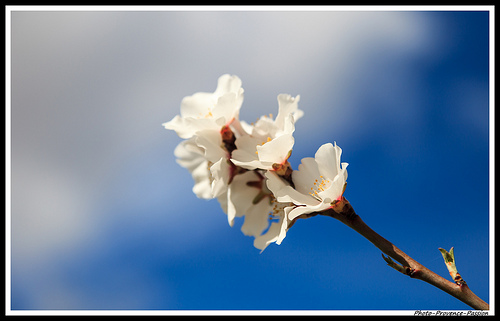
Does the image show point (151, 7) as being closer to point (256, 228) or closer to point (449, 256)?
point (256, 228)

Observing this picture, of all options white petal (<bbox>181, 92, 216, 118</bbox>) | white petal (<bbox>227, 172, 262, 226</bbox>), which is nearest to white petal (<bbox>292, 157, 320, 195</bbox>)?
white petal (<bbox>227, 172, 262, 226</bbox>)

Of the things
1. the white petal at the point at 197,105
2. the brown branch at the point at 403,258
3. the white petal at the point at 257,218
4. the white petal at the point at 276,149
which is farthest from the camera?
the white petal at the point at 197,105

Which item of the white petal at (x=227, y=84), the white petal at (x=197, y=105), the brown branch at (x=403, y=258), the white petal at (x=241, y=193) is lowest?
the brown branch at (x=403, y=258)

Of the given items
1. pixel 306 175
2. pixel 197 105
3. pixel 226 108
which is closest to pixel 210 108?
pixel 197 105

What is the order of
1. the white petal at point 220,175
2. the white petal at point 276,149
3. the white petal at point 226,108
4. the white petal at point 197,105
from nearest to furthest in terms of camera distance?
the white petal at point 276,149, the white petal at point 220,175, the white petal at point 226,108, the white petal at point 197,105

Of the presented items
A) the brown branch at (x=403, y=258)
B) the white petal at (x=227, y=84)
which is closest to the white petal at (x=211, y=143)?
the white petal at (x=227, y=84)

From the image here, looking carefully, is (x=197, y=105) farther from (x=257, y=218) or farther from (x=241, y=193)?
(x=257, y=218)

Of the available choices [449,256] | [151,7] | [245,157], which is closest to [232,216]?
[245,157]

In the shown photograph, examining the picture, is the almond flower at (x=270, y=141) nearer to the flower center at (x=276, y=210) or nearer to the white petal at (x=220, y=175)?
the white petal at (x=220, y=175)
